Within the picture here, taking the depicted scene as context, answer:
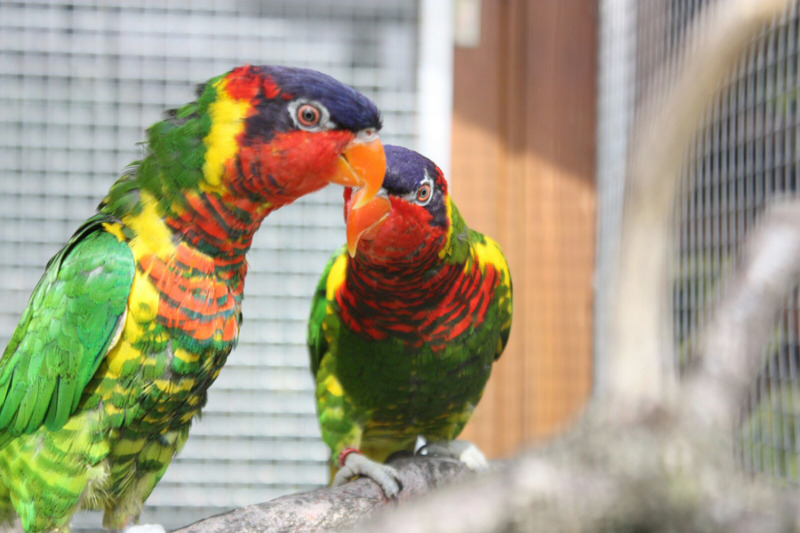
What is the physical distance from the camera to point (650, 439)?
1.09ft

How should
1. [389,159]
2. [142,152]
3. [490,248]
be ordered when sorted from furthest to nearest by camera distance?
[490,248]
[389,159]
[142,152]

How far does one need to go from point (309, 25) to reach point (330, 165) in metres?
1.13

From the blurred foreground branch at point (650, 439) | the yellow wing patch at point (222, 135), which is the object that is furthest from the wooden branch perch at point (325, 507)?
the blurred foreground branch at point (650, 439)

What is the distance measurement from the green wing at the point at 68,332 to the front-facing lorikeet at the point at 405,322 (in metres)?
0.36

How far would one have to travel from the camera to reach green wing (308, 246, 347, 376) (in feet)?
4.53

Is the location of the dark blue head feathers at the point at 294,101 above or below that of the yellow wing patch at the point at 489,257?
above

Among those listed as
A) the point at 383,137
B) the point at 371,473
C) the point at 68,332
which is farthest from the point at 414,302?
the point at 383,137

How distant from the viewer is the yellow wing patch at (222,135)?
2.95 ft

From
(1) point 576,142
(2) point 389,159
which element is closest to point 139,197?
(2) point 389,159

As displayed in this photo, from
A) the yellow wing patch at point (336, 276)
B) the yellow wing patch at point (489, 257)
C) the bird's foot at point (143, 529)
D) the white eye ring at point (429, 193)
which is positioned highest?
the white eye ring at point (429, 193)

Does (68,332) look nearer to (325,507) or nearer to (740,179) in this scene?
(325,507)

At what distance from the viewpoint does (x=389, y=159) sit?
1.12 metres

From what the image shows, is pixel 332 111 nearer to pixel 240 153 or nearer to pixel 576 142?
pixel 240 153

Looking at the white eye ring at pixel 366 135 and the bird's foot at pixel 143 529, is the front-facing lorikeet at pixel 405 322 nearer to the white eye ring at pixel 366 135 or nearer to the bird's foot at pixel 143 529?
the white eye ring at pixel 366 135
